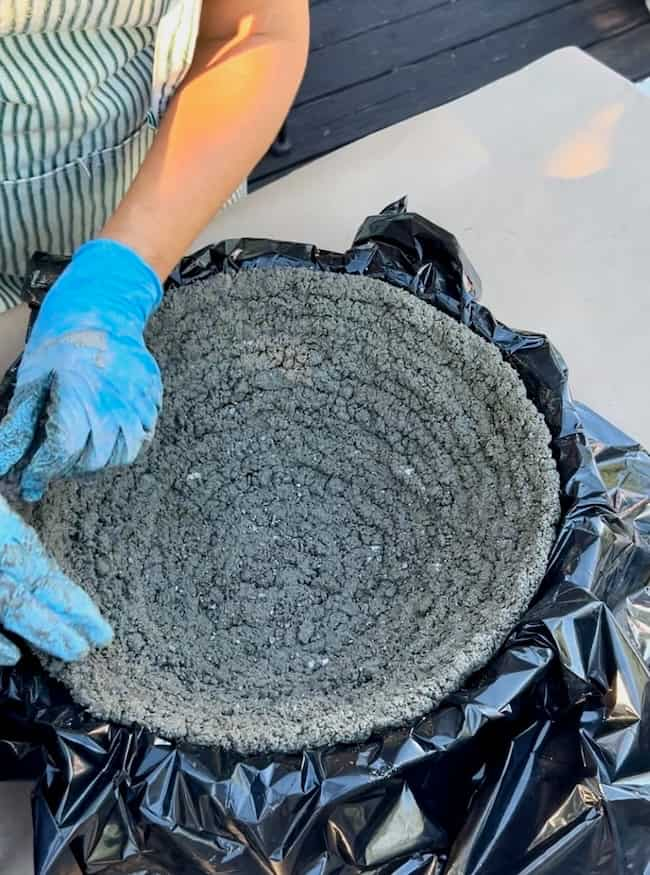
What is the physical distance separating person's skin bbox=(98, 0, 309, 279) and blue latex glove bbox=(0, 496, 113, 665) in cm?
27

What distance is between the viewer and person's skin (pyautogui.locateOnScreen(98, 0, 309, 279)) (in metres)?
0.73

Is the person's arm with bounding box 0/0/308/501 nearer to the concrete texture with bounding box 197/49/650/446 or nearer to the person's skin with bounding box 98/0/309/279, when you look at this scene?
the person's skin with bounding box 98/0/309/279

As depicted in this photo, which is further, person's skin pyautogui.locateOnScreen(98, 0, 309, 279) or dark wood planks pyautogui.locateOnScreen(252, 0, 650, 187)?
dark wood planks pyautogui.locateOnScreen(252, 0, 650, 187)

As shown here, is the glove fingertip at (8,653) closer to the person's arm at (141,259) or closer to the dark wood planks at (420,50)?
the person's arm at (141,259)

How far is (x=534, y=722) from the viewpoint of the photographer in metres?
0.60

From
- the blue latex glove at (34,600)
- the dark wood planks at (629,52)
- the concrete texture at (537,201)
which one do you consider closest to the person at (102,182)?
the blue latex glove at (34,600)

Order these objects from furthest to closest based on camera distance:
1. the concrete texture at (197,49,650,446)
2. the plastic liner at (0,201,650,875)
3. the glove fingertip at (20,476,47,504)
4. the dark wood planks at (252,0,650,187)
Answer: the dark wood planks at (252,0,650,187)
the concrete texture at (197,49,650,446)
the glove fingertip at (20,476,47,504)
the plastic liner at (0,201,650,875)

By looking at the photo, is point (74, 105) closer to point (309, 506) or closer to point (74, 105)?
point (74, 105)

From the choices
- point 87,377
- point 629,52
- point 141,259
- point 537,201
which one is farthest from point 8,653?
point 629,52

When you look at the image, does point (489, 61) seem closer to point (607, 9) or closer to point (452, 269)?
point (607, 9)

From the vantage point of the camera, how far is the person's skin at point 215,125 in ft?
2.39

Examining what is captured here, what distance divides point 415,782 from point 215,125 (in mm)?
537

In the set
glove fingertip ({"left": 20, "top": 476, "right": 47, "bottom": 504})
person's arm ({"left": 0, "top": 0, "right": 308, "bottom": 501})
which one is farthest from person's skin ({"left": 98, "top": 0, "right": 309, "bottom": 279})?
glove fingertip ({"left": 20, "top": 476, "right": 47, "bottom": 504})

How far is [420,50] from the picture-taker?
1.92 m
